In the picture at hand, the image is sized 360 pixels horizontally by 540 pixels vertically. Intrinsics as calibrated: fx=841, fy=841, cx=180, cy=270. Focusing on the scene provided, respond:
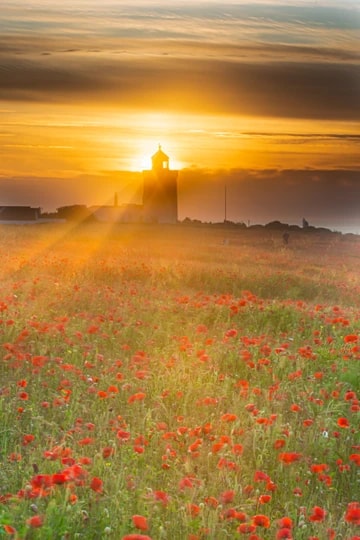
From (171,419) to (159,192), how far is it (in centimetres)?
6485

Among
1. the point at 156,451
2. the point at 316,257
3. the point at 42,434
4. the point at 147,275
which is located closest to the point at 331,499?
the point at 156,451

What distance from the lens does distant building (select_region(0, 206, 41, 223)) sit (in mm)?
72375

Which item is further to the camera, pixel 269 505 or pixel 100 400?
pixel 100 400

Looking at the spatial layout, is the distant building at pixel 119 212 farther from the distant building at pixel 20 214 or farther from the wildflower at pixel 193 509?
the wildflower at pixel 193 509

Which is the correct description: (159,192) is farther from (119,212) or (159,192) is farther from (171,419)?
(171,419)

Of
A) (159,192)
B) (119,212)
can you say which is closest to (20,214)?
(119,212)

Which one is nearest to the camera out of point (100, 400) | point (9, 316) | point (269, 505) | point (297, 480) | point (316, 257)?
point (269, 505)

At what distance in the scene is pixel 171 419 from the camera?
7.02 m

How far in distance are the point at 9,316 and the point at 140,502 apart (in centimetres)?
623

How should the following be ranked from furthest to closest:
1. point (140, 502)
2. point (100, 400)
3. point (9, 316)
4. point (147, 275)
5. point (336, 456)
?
Answer: point (147, 275)
point (9, 316)
point (100, 400)
point (336, 456)
point (140, 502)

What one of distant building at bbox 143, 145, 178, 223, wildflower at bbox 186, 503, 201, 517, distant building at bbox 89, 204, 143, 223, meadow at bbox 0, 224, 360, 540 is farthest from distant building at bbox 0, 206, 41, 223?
wildflower at bbox 186, 503, 201, 517

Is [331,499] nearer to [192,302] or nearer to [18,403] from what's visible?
[18,403]

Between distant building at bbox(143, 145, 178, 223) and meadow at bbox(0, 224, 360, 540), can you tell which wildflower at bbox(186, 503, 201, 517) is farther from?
distant building at bbox(143, 145, 178, 223)

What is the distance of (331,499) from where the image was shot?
5613 millimetres
